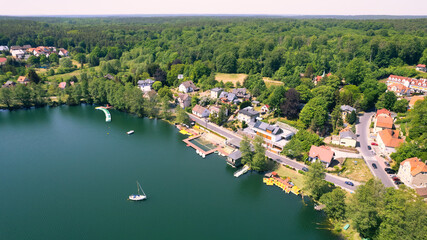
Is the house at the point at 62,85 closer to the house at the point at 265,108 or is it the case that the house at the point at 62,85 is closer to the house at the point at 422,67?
the house at the point at 265,108

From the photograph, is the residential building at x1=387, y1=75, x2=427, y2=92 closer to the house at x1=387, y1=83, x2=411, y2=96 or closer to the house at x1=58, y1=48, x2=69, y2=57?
the house at x1=387, y1=83, x2=411, y2=96

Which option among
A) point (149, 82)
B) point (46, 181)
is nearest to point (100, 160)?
point (46, 181)

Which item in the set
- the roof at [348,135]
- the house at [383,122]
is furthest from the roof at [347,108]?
the roof at [348,135]

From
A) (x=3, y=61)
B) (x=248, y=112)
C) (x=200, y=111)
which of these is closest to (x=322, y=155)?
(x=248, y=112)

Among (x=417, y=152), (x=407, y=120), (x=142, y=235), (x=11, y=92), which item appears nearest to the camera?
(x=142, y=235)

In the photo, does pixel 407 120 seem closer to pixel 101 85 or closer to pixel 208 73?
pixel 208 73
